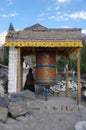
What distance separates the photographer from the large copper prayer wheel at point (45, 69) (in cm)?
1288

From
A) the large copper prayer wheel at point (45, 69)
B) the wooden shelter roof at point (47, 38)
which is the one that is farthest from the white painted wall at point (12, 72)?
the wooden shelter roof at point (47, 38)

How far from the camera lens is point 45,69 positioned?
12930mm

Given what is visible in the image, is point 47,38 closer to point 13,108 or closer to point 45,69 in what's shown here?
point 45,69

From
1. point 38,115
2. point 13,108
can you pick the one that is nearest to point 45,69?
point 38,115

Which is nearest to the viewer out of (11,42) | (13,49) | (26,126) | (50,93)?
(26,126)

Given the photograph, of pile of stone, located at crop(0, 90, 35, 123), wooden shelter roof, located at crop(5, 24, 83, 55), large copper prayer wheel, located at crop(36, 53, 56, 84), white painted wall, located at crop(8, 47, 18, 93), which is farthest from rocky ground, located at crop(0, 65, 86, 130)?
white painted wall, located at crop(8, 47, 18, 93)

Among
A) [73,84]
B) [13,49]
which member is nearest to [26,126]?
[13,49]

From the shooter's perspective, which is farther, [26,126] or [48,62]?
[48,62]

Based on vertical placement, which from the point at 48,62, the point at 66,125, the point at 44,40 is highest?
the point at 44,40

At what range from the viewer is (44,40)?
11859mm

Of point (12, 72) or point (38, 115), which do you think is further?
point (12, 72)

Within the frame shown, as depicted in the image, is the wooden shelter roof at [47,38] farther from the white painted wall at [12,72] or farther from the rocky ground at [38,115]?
the rocky ground at [38,115]

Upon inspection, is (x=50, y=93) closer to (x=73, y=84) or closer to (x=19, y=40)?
(x=73, y=84)

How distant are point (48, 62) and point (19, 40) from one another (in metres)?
1.74
